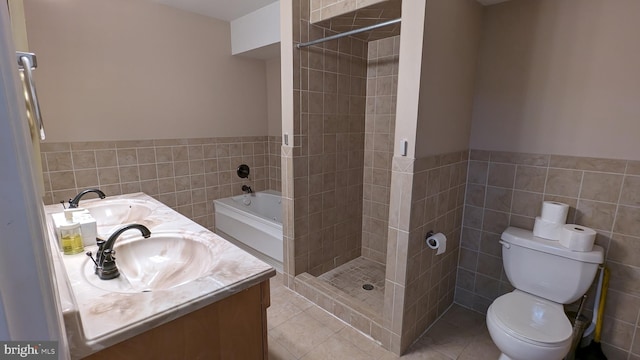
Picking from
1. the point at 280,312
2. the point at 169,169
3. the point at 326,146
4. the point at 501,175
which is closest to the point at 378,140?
the point at 326,146

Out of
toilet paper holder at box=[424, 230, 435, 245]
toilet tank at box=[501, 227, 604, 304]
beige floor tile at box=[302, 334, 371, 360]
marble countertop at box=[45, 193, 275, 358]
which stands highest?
marble countertop at box=[45, 193, 275, 358]

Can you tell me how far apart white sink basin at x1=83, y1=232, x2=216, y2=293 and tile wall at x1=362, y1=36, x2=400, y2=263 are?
185cm

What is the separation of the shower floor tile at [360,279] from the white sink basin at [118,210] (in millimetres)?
1537

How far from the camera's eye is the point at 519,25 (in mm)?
1888

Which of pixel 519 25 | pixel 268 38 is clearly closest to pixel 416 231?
pixel 519 25

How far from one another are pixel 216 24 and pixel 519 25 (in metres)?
2.80

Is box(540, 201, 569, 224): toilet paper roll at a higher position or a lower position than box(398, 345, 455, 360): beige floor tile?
higher

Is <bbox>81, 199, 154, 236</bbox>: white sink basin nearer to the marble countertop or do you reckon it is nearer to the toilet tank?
the marble countertop

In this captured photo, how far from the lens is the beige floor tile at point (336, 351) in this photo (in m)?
1.84

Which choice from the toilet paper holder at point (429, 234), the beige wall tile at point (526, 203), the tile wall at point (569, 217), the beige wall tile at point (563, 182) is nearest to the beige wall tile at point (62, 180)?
the toilet paper holder at point (429, 234)

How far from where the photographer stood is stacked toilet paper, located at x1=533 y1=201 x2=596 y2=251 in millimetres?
1644

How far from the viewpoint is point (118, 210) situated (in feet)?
6.75

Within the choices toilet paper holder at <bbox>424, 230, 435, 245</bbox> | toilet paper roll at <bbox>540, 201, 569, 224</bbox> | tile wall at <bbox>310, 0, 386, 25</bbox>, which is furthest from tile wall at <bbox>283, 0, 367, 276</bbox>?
toilet paper roll at <bbox>540, 201, 569, 224</bbox>

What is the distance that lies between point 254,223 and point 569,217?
2488mm
